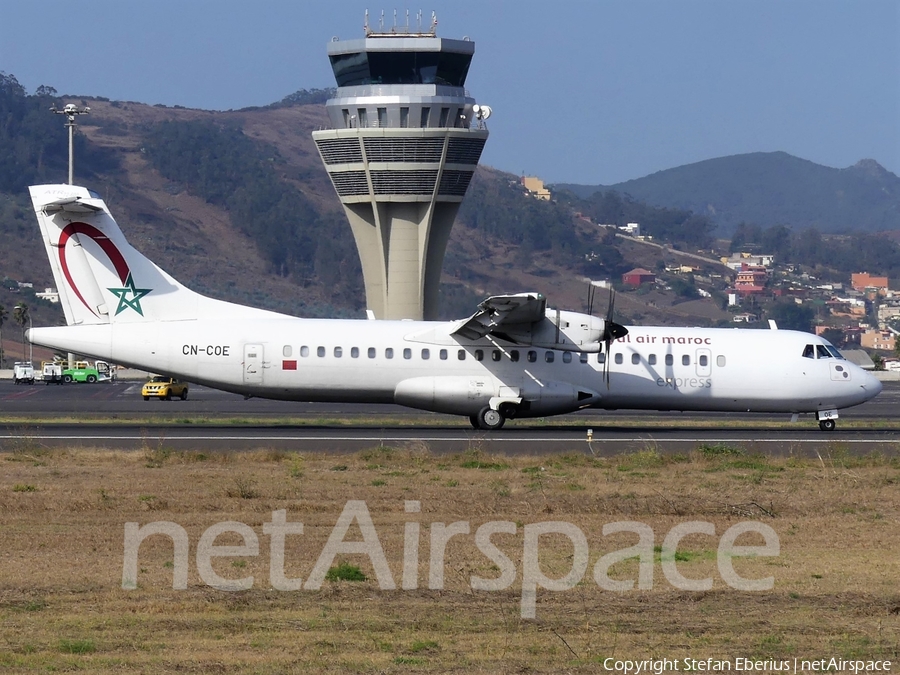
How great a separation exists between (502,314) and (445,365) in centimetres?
222

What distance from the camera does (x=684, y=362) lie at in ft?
104

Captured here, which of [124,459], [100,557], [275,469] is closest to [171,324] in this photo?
[124,459]

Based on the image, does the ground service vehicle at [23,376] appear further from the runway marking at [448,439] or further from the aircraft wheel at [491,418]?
the aircraft wheel at [491,418]

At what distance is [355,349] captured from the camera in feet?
101

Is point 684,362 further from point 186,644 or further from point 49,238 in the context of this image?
point 186,644

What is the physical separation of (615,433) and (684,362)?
104 inches

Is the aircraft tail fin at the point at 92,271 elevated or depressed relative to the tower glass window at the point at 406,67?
depressed

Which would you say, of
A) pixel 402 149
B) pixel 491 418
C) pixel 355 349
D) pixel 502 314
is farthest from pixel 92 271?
pixel 402 149

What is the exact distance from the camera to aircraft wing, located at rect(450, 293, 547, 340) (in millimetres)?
29016

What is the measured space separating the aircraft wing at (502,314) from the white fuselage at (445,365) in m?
0.48

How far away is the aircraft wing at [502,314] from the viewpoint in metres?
29.0

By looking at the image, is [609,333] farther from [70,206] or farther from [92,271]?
[70,206]

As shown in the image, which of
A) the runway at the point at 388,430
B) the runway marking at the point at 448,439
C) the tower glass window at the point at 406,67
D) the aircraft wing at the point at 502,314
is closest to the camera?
the runway at the point at 388,430

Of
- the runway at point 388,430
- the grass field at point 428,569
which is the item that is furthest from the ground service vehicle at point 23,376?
the grass field at point 428,569
